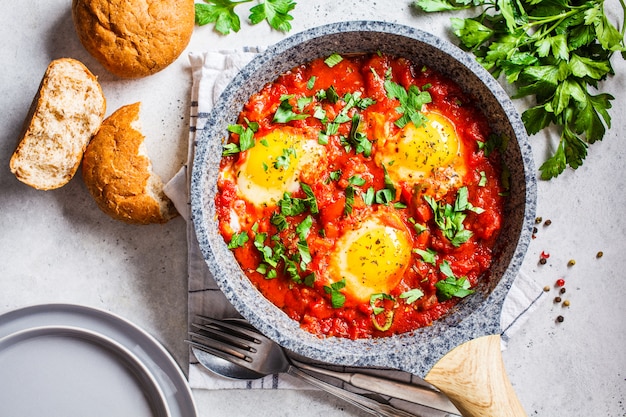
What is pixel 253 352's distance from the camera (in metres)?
3.40

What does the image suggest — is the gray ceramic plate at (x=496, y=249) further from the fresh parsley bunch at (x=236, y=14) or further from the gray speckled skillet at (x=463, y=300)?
the fresh parsley bunch at (x=236, y=14)

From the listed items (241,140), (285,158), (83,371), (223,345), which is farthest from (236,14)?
(83,371)

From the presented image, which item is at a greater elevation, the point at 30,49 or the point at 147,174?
the point at 30,49

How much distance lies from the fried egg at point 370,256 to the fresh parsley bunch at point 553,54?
1.08 metres

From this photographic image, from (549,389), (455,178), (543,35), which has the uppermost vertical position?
(543,35)

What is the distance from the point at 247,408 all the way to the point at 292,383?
1.06ft

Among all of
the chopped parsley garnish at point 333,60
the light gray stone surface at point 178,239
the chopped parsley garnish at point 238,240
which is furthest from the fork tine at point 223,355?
the chopped parsley garnish at point 333,60

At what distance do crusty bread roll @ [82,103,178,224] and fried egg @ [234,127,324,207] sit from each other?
0.60 meters

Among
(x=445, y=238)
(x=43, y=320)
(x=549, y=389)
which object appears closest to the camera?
(x=445, y=238)

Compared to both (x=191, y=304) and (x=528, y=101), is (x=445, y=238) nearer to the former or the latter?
(x=528, y=101)

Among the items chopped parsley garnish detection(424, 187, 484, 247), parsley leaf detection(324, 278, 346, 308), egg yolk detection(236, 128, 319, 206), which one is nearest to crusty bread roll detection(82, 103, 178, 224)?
egg yolk detection(236, 128, 319, 206)

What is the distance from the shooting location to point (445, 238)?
3.17 metres

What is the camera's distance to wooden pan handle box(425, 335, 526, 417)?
9.27 feet

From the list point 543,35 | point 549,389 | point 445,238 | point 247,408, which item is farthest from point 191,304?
point 543,35
